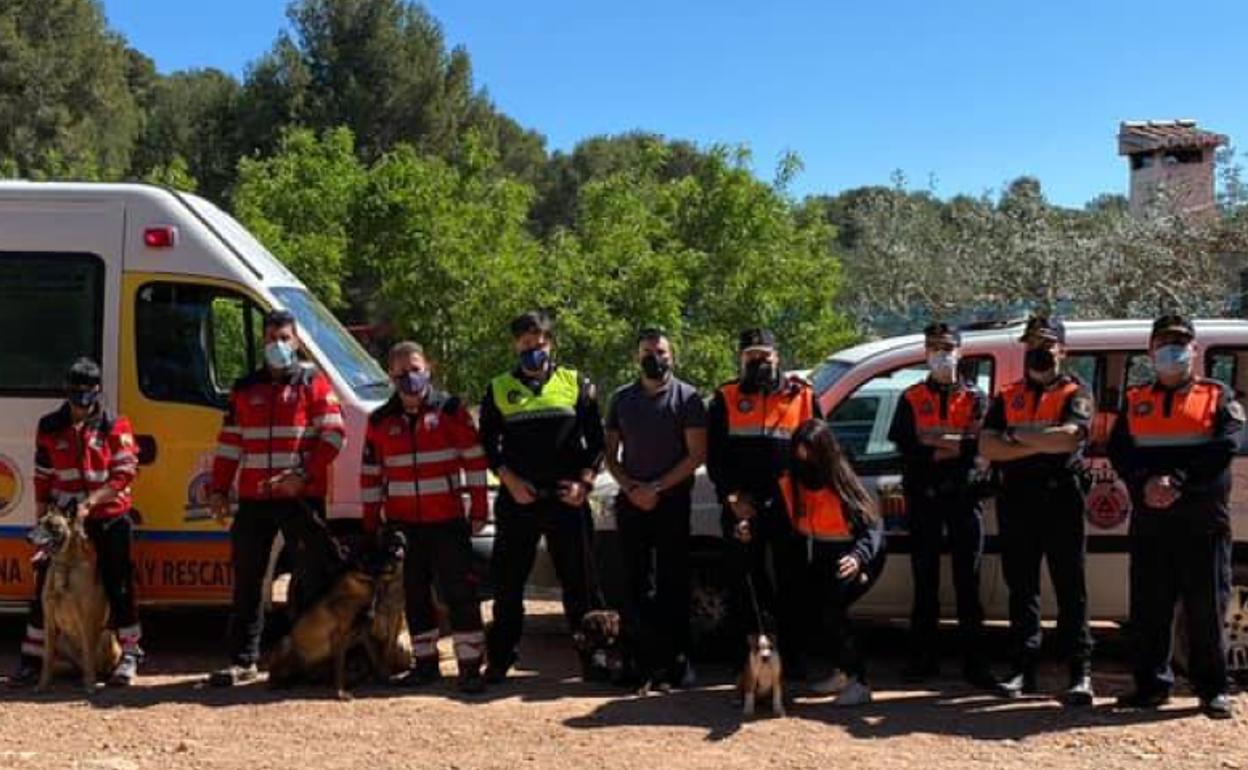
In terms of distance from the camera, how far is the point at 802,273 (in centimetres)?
1717

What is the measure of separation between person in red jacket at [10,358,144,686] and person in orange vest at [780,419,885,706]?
339 cm

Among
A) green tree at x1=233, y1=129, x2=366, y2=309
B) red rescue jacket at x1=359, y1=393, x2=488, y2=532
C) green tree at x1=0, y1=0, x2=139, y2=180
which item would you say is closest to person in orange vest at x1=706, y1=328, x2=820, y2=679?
red rescue jacket at x1=359, y1=393, x2=488, y2=532

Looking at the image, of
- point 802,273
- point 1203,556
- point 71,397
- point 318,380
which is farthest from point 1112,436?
point 802,273

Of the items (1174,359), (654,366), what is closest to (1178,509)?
(1174,359)

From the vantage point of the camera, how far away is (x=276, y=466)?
6730mm

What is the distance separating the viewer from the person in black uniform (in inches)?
265

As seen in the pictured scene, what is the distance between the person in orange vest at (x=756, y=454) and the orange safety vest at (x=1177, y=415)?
153cm

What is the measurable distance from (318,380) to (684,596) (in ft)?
7.27

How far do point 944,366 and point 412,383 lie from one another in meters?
2.75

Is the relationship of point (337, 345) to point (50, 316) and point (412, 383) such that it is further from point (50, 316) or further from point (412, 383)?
point (50, 316)

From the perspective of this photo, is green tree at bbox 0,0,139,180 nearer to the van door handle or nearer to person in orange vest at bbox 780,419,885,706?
the van door handle

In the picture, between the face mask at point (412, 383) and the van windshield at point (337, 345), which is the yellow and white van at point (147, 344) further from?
the face mask at point (412, 383)

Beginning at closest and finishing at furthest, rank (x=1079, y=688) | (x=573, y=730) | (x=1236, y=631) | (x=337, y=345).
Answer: (x=573, y=730) → (x=1079, y=688) → (x=1236, y=631) → (x=337, y=345)

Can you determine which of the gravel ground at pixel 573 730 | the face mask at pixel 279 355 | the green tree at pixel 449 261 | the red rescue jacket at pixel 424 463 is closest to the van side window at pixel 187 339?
the face mask at pixel 279 355
